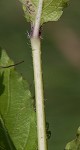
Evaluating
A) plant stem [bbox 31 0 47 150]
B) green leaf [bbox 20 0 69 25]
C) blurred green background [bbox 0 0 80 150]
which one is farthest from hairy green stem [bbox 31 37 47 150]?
blurred green background [bbox 0 0 80 150]

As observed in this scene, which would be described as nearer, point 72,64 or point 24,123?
point 24,123

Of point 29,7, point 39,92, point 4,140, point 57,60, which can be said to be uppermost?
point 29,7

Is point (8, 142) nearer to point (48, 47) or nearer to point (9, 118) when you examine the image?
point (9, 118)

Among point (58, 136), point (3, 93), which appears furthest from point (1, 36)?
point (3, 93)

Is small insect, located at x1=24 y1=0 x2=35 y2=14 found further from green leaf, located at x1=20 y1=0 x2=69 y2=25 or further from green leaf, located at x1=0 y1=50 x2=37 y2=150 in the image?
green leaf, located at x1=0 y1=50 x2=37 y2=150

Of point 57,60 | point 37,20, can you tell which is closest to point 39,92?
point 37,20

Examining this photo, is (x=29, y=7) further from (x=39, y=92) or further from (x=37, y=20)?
(x=39, y=92)
